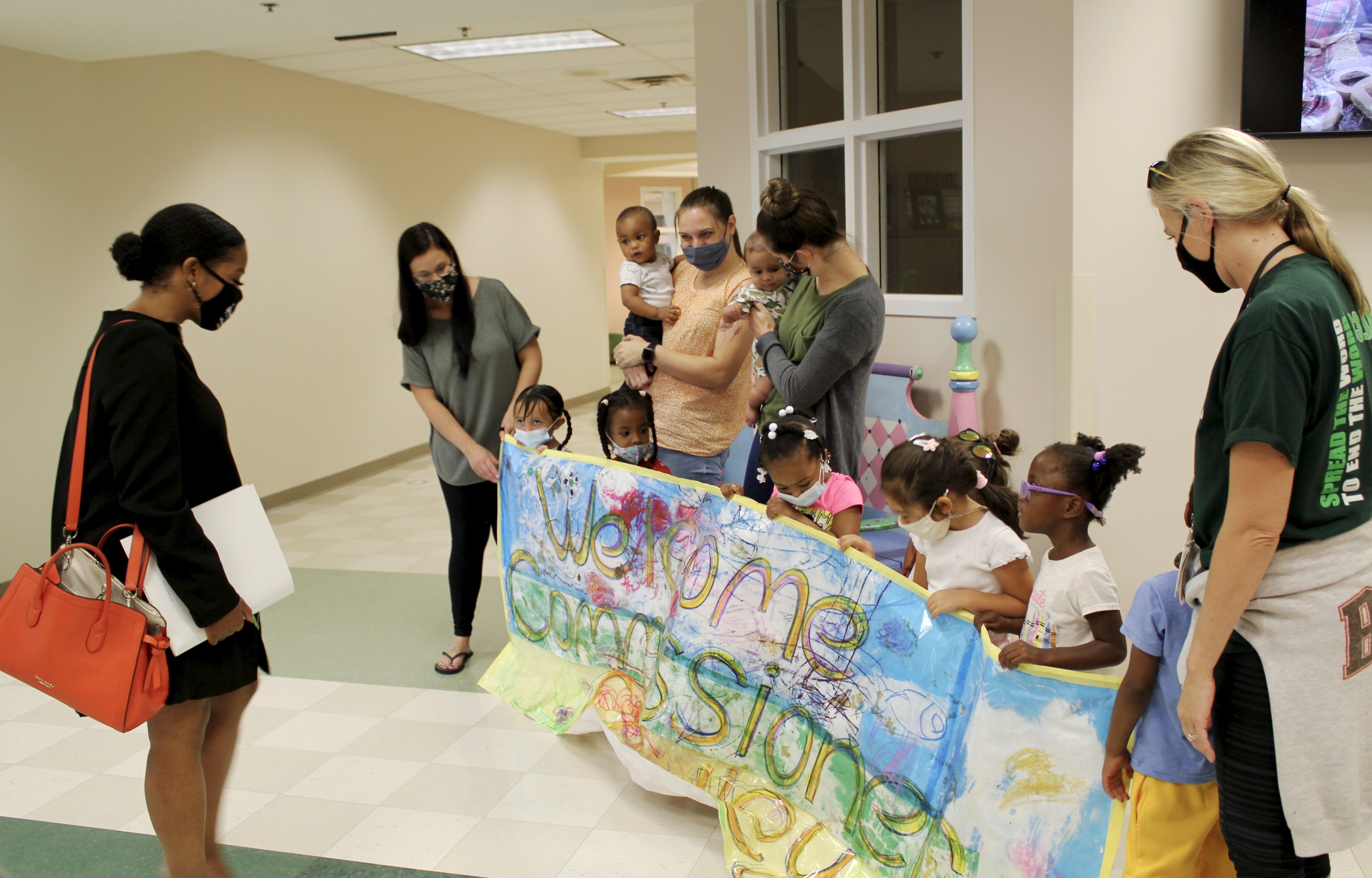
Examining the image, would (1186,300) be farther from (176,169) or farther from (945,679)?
(176,169)

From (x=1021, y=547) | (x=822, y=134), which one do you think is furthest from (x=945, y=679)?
(x=822, y=134)

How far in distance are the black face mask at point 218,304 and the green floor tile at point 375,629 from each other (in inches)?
74.1

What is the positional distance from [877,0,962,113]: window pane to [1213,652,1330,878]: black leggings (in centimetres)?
270

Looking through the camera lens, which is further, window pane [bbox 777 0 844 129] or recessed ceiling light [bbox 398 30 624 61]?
recessed ceiling light [bbox 398 30 624 61]

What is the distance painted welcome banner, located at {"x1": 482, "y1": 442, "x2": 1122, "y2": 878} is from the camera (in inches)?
67.9

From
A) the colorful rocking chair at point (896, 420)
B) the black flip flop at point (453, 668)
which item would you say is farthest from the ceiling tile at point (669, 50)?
the black flip flop at point (453, 668)

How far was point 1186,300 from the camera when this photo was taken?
3256 mm

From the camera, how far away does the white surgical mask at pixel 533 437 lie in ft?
10.7

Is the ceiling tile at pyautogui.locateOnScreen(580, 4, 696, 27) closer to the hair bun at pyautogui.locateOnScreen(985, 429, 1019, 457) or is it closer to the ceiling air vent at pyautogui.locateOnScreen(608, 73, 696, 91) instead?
the ceiling air vent at pyautogui.locateOnScreen(608, 73, 696, 91)

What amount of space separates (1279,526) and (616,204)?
669 inches

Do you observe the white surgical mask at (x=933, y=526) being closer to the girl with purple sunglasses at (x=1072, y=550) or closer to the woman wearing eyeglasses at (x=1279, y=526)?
the girl with purple sunglasses at (x=1072, y=550)

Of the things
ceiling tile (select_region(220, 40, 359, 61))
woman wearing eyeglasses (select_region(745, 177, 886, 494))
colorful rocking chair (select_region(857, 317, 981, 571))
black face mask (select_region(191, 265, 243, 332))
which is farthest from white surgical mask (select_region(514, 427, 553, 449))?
ceiling tile (select_region(220, 40, 359, 61))

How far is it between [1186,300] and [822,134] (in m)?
1.62

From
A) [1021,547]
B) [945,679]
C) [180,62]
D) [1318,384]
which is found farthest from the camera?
[180,62]
